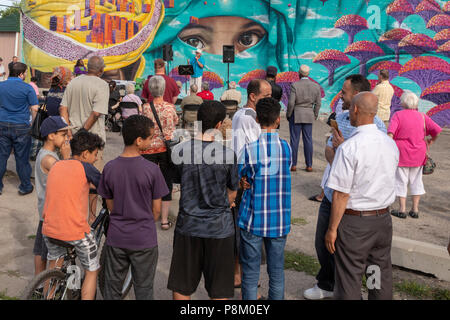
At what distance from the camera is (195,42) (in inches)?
774

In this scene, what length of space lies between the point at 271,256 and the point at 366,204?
2.56 ft

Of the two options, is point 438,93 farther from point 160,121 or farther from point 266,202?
point 266,202

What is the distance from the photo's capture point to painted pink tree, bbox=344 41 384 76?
15773 millimetres

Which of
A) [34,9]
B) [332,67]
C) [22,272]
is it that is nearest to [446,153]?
[332,67]

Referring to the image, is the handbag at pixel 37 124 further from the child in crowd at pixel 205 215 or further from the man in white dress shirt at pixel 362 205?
the man in white dress shirt at pixel 362 205

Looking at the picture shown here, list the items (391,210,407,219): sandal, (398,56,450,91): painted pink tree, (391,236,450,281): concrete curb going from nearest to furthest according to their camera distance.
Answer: (391,236,450,281): concrete curb < (391,210,407,219): sandal < (398,56,450,91): painted pink tree

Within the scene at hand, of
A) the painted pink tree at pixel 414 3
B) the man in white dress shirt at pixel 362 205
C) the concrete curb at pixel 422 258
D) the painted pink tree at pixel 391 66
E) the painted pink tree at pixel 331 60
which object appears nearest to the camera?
the man in white dress shirt at pixel 362 205

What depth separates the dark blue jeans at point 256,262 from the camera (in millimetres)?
3082

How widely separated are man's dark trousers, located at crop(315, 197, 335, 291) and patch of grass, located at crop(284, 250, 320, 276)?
1.63ft

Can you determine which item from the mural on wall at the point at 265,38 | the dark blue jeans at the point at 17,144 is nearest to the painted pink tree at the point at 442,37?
the mural on wall at the point at 265,38

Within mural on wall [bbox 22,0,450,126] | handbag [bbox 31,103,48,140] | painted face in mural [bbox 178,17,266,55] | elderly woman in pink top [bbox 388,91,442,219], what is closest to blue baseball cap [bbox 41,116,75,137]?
handbag [bbox 31,103,48,140]

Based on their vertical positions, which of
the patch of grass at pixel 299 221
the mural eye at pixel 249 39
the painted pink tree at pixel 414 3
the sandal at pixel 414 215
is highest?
the painted pink tree at pixel 414 3

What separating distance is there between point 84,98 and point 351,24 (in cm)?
1337

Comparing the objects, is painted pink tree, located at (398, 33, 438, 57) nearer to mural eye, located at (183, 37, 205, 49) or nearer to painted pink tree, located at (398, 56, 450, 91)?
painted pink tree, located at (398, 56, 450, 91)
